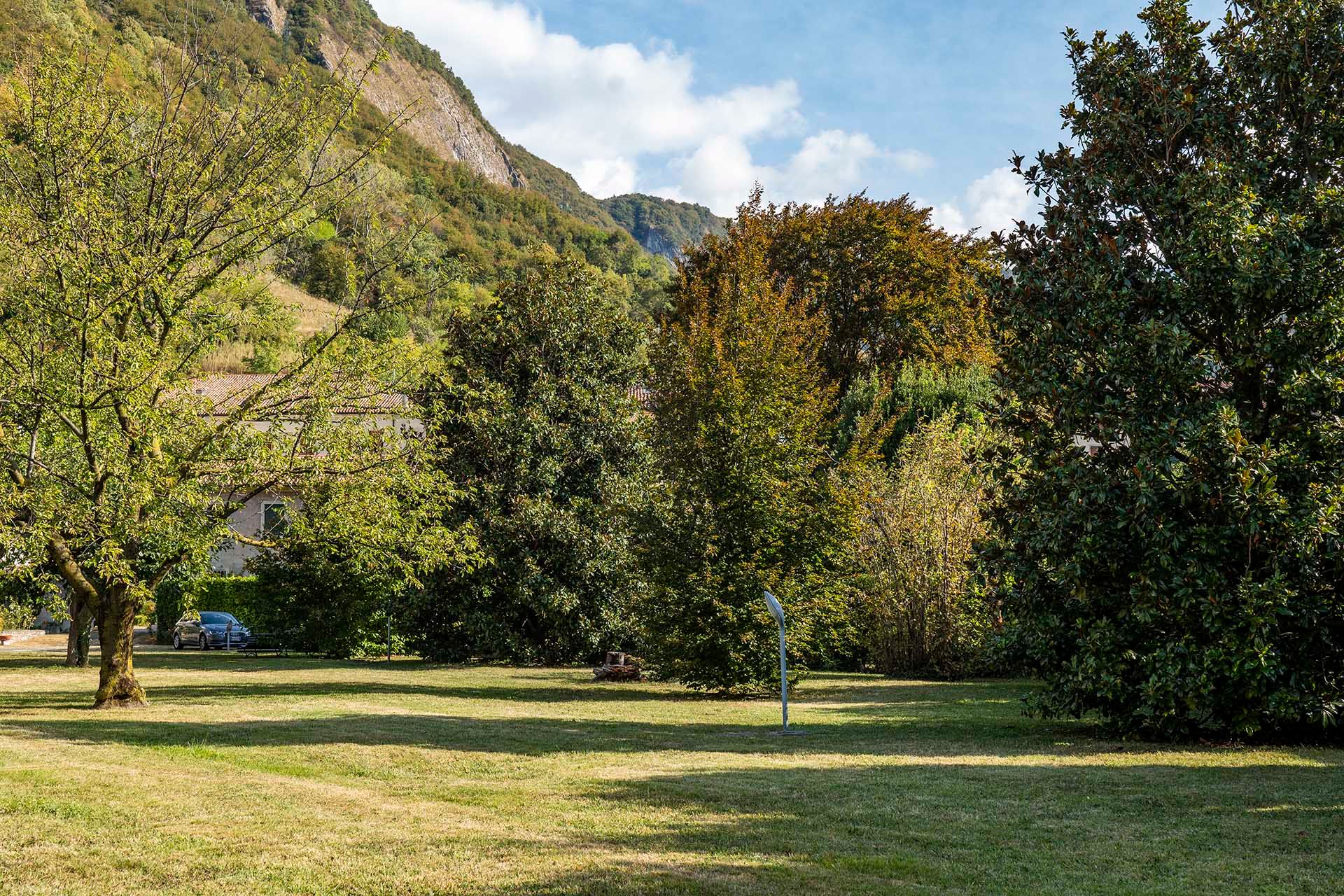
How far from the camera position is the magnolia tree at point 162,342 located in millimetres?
13984

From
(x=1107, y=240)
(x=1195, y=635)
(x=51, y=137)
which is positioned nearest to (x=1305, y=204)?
(x=1107, y=240)

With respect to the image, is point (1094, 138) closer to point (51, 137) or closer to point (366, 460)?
point (366, 460)

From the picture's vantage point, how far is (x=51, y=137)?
1497 centimetres

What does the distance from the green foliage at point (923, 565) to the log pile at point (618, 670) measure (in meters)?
5.30

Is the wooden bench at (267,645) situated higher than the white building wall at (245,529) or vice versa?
the white building wall at (245,529)

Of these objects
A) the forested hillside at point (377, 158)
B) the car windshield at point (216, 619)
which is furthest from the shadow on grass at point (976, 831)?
the car windshield at point (216, 619)

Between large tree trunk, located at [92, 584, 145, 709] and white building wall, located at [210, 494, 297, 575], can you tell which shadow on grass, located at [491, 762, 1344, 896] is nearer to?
large tree trunk, located at [92, 584, 145, 709]

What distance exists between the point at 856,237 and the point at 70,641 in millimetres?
27777

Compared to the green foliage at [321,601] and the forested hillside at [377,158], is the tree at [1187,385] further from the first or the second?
the green foliage at [321,601]

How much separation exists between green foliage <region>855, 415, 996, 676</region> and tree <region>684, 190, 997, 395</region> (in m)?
14.5

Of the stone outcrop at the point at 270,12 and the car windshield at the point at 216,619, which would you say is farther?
the stone outcrop at the point at 270,12

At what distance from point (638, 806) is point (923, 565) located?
16.4 meters

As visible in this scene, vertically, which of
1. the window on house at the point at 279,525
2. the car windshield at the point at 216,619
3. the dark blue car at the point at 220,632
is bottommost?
the dark blue car at the point at 220,632

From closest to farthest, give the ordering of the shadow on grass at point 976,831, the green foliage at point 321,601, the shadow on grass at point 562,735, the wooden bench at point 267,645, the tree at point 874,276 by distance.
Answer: the shadow on grass at point 976,831 → the shadow on grass at point 562,735 → the green foliage at point 321,601 → the wooden bench at point 267,645 → the tree at point 874,276
